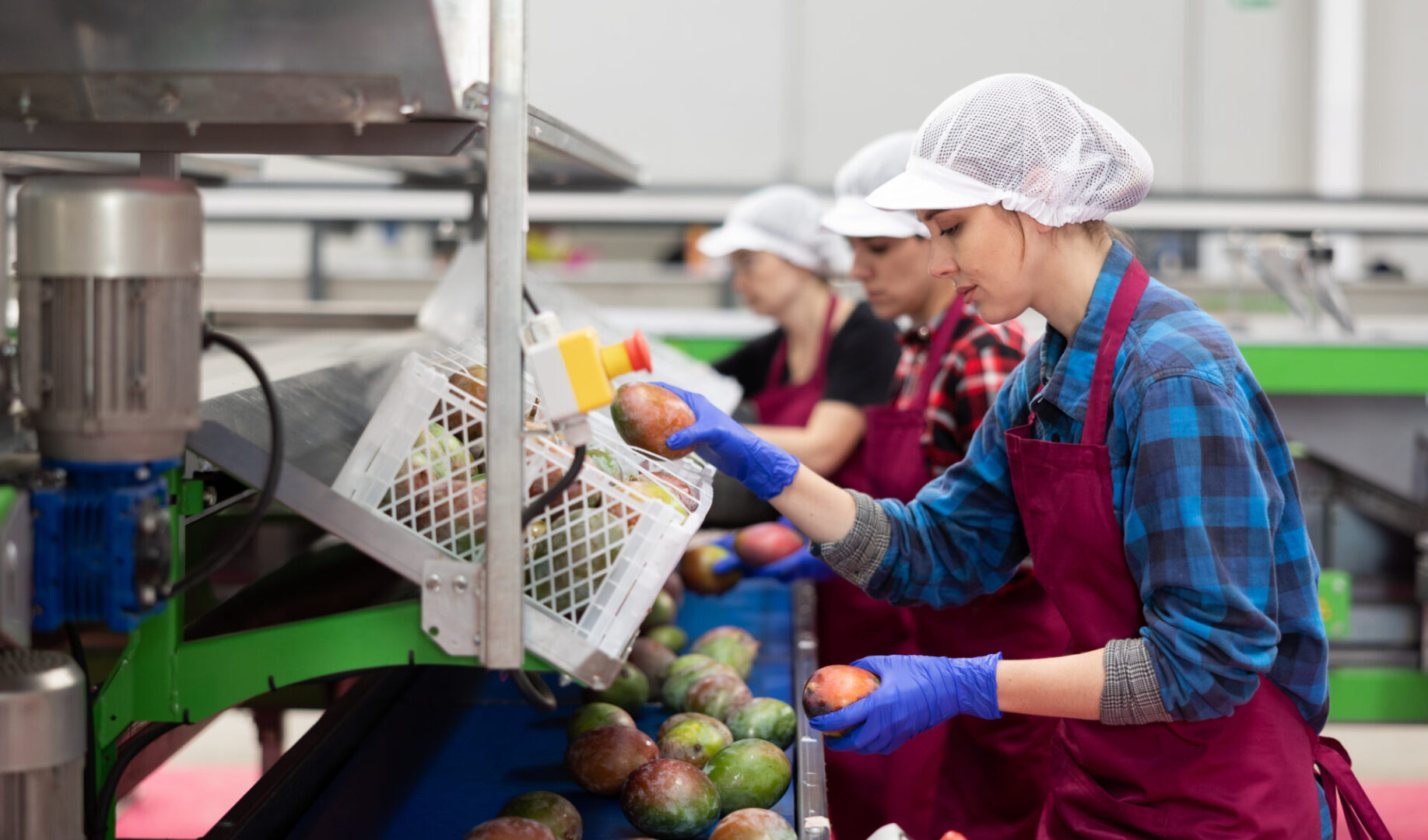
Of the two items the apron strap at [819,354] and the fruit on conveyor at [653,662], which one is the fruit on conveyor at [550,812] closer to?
the fruit on conveyor at [653,662]

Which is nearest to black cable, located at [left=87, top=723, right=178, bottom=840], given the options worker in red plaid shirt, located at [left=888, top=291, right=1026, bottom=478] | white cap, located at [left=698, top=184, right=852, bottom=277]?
worker in red plaid shirt, located at [left=888, top=291, right=1026, bottom=478]

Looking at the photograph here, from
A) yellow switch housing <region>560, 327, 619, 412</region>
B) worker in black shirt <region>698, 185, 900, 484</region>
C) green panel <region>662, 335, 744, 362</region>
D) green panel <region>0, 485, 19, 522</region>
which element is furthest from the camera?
green panel <region>662, 335, 744, 362</region>

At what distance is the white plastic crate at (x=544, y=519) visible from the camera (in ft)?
4.16

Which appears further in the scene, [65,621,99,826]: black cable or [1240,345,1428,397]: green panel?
[1240,345,1428,397]: green panel

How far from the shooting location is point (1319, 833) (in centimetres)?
150

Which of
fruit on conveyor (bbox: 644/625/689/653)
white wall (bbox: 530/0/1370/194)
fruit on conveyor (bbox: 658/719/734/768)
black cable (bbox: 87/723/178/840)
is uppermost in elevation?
white wall (bbox: 530/0/1370/194)

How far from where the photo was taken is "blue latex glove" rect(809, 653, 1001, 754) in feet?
4.72

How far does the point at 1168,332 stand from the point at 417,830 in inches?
42.6

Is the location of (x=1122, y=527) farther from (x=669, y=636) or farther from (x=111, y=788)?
(x=111, y=788)

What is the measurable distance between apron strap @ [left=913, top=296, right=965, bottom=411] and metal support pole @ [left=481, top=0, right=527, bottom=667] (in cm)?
126

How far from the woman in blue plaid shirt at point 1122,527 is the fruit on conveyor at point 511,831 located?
13.5 inches

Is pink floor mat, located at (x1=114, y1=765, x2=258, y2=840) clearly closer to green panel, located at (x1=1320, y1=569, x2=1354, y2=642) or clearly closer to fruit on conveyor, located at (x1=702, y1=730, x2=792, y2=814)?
fruit on conveyor, located at (x1=702, y1=730, x2=792, y2=814)

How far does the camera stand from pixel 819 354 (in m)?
3.10

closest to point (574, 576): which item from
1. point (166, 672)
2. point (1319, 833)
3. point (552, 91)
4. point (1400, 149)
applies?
point (166, 672)
